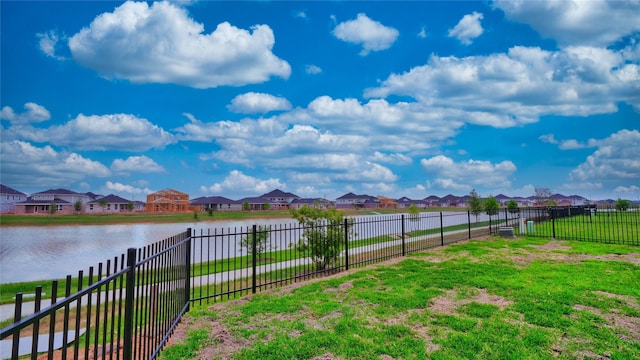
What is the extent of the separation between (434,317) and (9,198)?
120089mm

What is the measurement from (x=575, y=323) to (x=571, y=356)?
1351 millimetres

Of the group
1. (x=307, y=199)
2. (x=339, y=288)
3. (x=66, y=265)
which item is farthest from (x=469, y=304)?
(x=307, y=199)

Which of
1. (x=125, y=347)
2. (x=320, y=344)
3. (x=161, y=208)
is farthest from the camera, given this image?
(x=161, y=208)

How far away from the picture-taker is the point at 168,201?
104 m

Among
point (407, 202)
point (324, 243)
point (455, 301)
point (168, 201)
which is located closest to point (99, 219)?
point (168, 201)

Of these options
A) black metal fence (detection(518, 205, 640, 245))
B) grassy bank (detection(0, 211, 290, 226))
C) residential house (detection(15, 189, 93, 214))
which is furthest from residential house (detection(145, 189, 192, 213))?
black metal fence (detection(518, 205, 640, 245))

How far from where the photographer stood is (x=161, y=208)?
101500mm

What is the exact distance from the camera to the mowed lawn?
4875mm

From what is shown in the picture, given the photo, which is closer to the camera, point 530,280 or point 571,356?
point 571,356

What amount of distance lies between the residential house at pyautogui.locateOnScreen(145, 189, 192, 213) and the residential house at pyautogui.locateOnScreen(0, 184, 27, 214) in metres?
30.4

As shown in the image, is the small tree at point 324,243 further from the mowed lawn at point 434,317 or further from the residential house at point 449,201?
the residential house at point 449,201

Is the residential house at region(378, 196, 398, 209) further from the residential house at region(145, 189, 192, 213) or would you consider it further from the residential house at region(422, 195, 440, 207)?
the residential house at region(145, 189, 192, 213)

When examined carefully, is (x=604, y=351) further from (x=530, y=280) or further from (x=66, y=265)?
(x=66, y=265)

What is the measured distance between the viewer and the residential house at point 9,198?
87.0m
